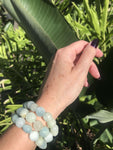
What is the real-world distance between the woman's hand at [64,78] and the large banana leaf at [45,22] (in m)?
0.06

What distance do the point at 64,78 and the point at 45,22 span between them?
0.77 feet

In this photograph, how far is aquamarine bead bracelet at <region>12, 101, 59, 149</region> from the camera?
45 cm

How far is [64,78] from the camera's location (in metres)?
0.50

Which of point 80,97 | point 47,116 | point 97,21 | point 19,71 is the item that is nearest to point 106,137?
point 80,97

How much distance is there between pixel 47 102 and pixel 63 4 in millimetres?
563

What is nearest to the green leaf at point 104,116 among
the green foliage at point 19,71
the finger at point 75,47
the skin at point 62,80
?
the skin at point 62,80

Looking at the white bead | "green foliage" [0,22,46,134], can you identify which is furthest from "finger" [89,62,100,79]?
"green foliage" [0,22,46,134]

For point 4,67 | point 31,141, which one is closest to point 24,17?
point 31,141

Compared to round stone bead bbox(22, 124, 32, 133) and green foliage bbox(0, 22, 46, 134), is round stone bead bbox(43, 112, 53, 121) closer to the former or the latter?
round stone bead bbox(22, 124, 32, 133)

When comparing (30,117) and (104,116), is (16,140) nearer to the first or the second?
(30,117)

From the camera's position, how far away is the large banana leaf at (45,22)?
0.54m

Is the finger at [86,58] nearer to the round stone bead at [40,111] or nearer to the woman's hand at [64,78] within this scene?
the woman's hand at [64,78]

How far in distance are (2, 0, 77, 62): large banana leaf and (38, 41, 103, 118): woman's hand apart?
60 mm

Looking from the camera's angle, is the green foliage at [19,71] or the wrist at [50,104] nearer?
the wrist at [50,104]
